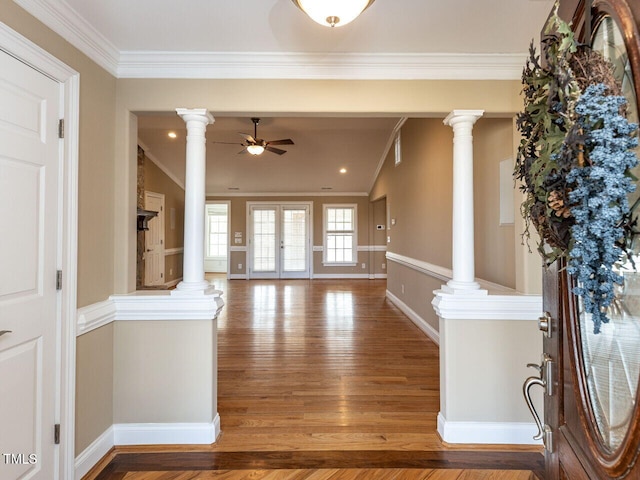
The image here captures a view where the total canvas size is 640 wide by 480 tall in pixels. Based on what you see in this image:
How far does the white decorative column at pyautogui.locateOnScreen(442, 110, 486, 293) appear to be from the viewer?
7.44 feet

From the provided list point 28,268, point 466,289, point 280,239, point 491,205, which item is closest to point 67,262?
point 28,268

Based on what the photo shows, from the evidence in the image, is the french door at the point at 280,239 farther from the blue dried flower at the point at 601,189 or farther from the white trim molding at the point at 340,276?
the blue dried flower at the point at 601,189

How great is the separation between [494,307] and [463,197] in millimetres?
733

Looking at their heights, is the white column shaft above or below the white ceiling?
below

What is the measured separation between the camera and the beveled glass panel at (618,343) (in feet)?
2.12

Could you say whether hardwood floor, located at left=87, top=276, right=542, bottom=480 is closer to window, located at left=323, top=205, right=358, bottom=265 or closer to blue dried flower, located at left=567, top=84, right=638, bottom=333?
blue dried flower, located at left=567, top=84, right=638, bottom=333

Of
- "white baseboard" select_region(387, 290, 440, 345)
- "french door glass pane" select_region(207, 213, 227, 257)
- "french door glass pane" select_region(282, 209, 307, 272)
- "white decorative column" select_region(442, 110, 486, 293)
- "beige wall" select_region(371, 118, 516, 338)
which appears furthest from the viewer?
"french door glass pane" select_region(207, 213, 227, 257)

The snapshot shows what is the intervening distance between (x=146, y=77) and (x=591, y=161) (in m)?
2.46

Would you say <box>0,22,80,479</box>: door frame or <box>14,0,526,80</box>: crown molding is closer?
<box>0,22,80,479</box>: door frame

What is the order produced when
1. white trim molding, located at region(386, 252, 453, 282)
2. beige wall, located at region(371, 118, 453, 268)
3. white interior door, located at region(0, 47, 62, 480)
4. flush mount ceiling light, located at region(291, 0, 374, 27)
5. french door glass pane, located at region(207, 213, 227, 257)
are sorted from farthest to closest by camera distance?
french door glass pane, located at region(207, 213, 227, 257) → beige wall, located at region(371, 118, 453, 268) → white trim molding, located at region(386, 252, 453, 282) → white interior door, located at region(0, 47, 62, 480) → flush mount ceiling light, located at region(291, 0, 374, 27)

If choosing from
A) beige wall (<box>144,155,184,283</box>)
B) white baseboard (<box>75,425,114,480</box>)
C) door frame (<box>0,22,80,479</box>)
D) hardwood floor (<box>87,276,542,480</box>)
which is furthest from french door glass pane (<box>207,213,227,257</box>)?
door frame (<box>0,22,80,479</box>)

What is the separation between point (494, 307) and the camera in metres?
2.20

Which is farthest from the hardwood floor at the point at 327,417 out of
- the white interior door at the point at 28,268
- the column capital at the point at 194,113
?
the column capital at the point at 194,113

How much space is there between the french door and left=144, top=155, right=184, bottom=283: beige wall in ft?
6.20
